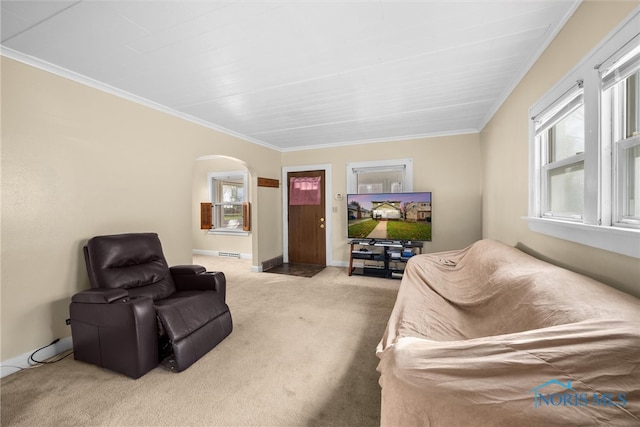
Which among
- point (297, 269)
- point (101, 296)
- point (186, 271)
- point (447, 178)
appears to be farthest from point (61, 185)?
point (447, 178)

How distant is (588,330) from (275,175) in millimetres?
4897

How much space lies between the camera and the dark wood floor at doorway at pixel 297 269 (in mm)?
4549

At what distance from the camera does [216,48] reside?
1.88 metres

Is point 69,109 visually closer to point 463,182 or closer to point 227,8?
point 227,8

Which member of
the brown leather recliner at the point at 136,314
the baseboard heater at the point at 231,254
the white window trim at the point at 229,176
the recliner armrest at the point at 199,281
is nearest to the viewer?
the brown leather recliner at the point at 136,314

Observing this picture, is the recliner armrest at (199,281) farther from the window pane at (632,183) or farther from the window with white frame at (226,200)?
the window with white frame at (226,200)

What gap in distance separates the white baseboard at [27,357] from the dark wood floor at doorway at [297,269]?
2885 mm

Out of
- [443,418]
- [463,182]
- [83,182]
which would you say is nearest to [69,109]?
[83,182]


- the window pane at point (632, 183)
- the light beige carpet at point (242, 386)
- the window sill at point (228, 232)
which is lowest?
the light beige carpet at point (242, 386)

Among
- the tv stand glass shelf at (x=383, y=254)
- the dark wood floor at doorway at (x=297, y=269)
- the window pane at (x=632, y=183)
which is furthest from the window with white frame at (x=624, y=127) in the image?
the dark wood floor at doorway at (x=297, y=269)

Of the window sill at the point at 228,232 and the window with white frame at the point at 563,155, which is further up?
the window with white frame at the point at 563,155

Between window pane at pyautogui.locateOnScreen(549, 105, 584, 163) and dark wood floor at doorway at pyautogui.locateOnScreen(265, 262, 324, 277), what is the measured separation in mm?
3598

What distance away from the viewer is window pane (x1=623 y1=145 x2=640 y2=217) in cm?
115

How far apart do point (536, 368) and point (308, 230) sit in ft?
15.0
